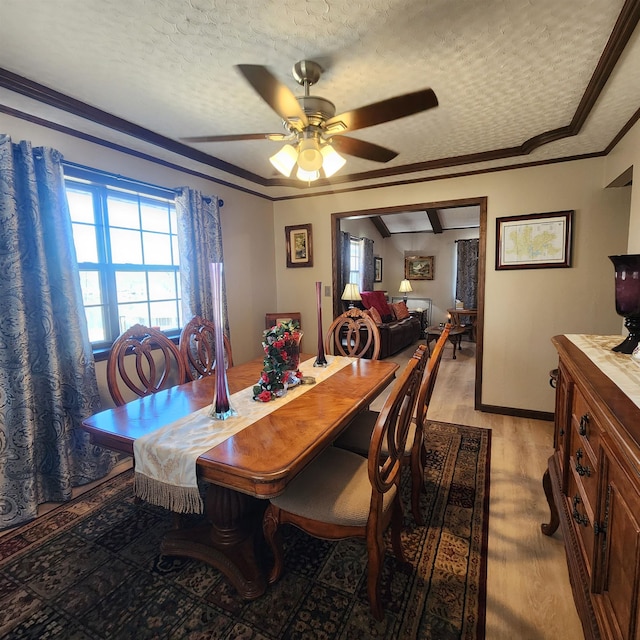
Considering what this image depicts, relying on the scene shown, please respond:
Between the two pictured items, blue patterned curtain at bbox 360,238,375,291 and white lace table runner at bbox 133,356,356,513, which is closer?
white lace table runner at bbox 133,356,356,513

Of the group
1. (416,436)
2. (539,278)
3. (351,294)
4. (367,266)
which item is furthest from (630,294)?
(367,266)

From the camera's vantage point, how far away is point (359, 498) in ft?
4.49

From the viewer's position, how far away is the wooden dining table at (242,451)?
1.17 meters

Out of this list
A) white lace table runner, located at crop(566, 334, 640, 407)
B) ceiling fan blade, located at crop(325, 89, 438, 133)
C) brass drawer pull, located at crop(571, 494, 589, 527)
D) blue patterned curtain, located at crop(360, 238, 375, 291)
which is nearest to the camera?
white lace table runner, located at crop(566, 334, 640, 407)

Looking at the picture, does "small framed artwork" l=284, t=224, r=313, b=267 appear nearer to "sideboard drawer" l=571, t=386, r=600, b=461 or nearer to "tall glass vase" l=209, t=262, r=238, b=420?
"tall glass vase" l=209, t=262, r=238, b=420

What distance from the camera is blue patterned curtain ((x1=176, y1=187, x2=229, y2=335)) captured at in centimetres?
302

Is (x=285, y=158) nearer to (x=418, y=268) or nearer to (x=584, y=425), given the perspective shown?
(x=584, y=425)

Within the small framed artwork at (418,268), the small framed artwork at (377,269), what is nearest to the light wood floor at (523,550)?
the small framed artwork at (377,269)

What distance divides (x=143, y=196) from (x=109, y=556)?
2458 millimetres

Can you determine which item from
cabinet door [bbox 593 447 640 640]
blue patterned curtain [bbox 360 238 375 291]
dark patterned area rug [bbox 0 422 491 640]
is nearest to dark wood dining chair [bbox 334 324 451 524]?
dark patterned area rug [bbox 0 422 491 640]

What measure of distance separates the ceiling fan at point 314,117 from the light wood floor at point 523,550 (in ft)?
6.84

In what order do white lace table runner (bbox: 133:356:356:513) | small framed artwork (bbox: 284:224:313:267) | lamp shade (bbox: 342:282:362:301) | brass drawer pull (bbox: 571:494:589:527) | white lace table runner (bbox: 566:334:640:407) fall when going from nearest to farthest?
white lace table runner (bbox: 566:334:640:407) → brass drawer pull (bbox: 571:494:589:527) → white lace table runner (bbox: 133:356:356:513) → small framed artwork (bbox: 284:224:313:267) → lamp shade (bbox: 342:282:362:301)

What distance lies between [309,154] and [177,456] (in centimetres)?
144

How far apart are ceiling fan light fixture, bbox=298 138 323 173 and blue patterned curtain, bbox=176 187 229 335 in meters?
1.65
